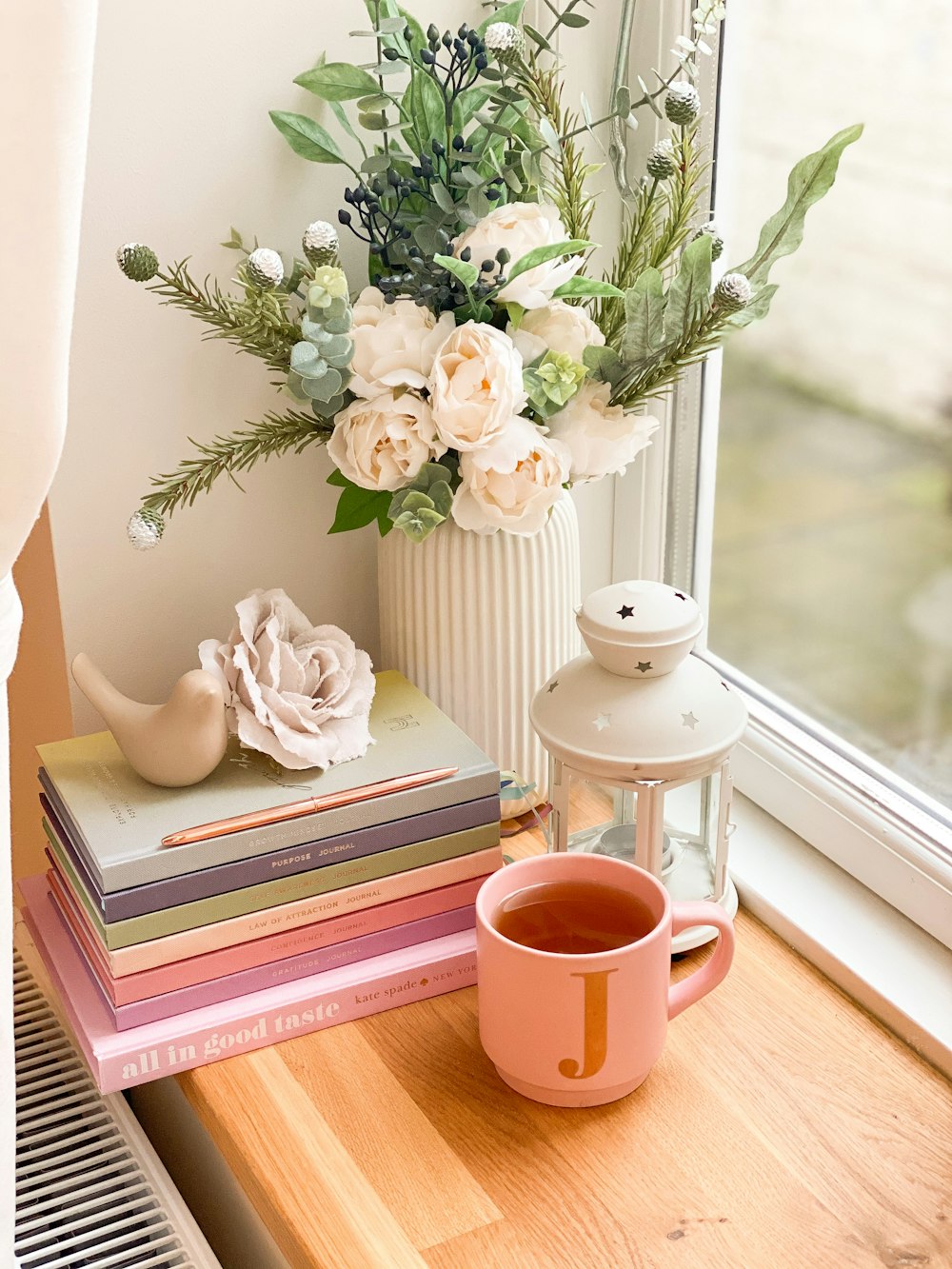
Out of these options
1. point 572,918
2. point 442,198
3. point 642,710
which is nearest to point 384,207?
point 442,198

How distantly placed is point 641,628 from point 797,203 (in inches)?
10.9

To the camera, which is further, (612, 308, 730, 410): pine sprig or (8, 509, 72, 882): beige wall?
(8, 509, 72, 882): beige wall

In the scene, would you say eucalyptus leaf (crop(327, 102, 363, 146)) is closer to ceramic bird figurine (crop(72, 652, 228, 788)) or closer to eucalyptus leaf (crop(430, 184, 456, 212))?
eucalyptus leaf (crop(430, 184, 456, 212))

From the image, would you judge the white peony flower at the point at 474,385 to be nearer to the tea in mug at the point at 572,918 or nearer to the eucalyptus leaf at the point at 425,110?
the eucalyptus leaf at the point at 425,110

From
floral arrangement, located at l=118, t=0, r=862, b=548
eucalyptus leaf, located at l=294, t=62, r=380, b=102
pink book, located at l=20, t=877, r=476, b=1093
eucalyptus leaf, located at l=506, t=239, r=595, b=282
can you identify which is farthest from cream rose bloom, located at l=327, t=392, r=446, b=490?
pink book, located at l=20, t=877, r=476, b=1093

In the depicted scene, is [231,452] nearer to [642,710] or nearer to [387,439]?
[387,439]

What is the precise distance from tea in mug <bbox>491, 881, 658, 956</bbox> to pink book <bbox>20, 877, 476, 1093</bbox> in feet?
0.36

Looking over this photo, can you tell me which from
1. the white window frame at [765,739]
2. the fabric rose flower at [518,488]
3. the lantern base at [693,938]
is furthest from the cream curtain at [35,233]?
the white window frame at [765,739]

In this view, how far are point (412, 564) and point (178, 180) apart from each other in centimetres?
31

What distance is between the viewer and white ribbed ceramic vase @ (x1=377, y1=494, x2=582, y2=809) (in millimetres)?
950

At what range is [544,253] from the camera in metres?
0.82

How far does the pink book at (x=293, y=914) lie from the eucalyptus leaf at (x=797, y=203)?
41 centimetres

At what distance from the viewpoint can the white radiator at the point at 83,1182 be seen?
790mm

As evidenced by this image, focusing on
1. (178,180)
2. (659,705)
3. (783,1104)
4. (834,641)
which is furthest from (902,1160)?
(178,180)
